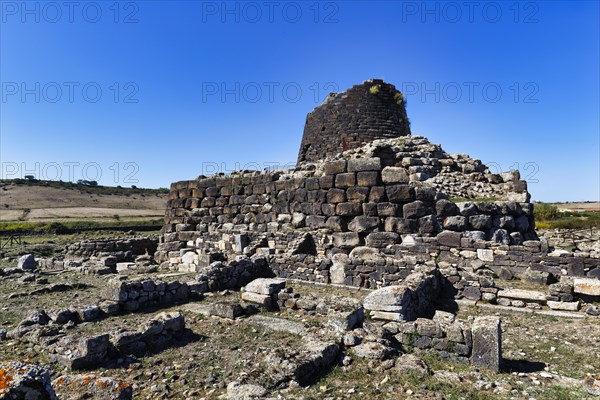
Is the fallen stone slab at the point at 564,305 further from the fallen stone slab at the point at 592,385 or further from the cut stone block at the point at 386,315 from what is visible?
the cut stone block at the point at 386,315

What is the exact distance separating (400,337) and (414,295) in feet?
4.91

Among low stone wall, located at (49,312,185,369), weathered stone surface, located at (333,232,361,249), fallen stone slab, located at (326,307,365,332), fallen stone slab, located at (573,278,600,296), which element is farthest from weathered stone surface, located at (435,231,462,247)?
low stone wall, located at (49,312,185,369)

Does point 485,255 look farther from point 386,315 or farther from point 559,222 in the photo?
point 559,222

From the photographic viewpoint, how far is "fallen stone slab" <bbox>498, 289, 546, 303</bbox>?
7324 mm

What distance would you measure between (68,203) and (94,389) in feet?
274

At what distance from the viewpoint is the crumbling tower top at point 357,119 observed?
17344mm

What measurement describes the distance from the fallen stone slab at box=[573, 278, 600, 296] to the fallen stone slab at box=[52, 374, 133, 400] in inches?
302

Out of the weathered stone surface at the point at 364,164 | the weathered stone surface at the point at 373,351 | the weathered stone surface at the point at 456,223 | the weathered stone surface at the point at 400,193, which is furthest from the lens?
the weathered stone surface at the point at 364,164

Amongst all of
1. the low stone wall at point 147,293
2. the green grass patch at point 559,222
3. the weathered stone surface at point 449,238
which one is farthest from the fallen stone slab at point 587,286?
the green grass patch at point 559,222

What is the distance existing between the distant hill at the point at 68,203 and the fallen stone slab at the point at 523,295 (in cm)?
5998

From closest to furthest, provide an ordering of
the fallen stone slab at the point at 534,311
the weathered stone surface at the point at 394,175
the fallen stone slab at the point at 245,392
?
the fallen stone slab at the point at 245,392 < the fallen stone slab at the point at 534,311 < the weathered stone surface at the point at 394,175

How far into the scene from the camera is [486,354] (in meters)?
4.95

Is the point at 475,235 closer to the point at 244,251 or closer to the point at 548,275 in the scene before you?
the point at 548,275

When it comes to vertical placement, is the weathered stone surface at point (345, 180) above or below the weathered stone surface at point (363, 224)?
above
